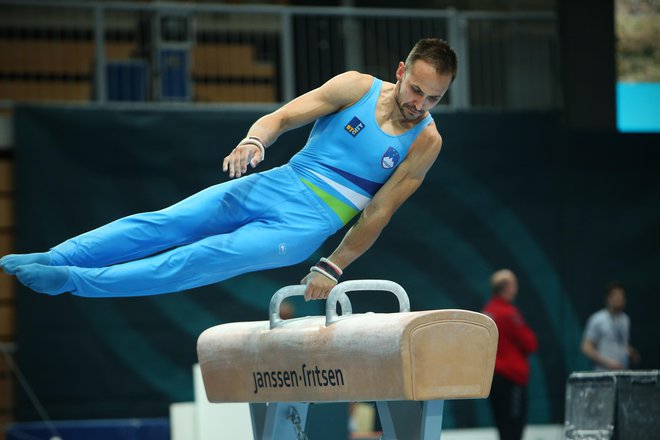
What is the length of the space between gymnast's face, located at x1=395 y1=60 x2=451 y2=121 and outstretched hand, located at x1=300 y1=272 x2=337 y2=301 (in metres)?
0.83

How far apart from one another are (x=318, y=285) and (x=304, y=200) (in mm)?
406

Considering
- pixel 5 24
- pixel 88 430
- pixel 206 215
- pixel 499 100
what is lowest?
pixel 88 430

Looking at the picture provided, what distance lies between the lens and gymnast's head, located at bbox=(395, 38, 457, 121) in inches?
179

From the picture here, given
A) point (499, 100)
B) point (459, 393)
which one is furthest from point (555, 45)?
point (459, 393)

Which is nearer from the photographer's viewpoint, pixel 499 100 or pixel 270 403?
pixel 270 403

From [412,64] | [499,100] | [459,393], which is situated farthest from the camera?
[499,100]

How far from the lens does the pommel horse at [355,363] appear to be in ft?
13.5

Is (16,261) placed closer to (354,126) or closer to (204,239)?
(204,239)

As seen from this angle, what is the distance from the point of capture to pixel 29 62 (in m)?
11.9

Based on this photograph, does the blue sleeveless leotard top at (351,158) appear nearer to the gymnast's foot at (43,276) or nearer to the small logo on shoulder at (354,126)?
the small logo on shoulder at (354,126)

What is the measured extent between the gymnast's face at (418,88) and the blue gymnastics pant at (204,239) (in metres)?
0.59

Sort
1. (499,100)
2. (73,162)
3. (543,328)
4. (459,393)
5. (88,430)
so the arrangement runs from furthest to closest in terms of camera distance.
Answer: (499,100) → (543,328) → (73,162) → (88,430) → (459,393)

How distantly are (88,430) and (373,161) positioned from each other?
487 cm

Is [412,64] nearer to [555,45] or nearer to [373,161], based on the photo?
[373,161]
